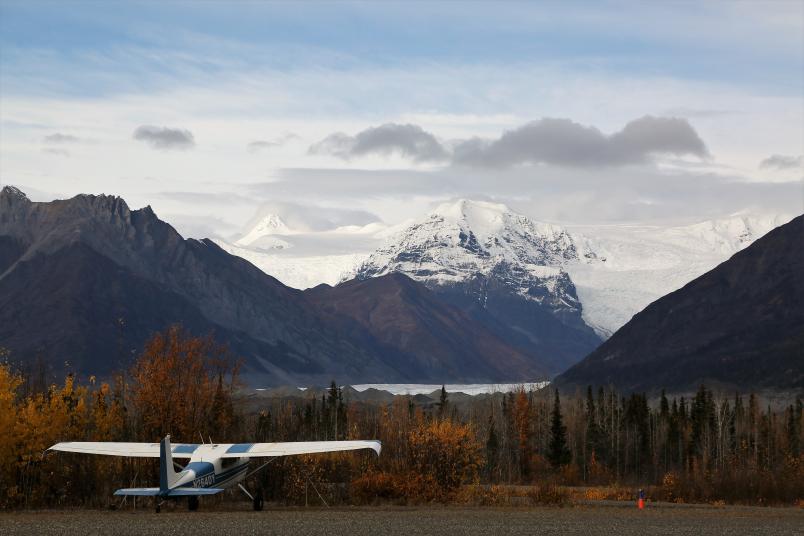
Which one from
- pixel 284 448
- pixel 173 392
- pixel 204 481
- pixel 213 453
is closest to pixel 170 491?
pixel 204 481

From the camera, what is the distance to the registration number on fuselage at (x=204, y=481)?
1982 inches

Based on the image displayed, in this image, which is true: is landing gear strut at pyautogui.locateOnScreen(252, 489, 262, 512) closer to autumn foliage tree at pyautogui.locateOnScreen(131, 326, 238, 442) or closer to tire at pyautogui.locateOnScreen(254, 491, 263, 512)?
tire at pyautogui.locateOnScreen(254, 491, 263, 512)

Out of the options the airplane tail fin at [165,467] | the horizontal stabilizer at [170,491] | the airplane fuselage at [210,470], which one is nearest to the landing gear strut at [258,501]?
the airplane fuselage at [210,470]

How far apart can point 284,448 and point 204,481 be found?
14.2 feet

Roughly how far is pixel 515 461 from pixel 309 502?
85.7 m

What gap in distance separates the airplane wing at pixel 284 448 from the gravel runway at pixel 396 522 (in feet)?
8.42

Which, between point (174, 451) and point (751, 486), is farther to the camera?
point (751, 486)

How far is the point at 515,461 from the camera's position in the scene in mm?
143000

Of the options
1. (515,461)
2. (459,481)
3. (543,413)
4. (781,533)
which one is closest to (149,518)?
(459,481)

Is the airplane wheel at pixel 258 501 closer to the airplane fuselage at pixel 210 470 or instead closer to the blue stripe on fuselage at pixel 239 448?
the airplane fuselage at pixel 210 470

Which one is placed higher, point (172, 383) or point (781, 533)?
point (172, 383)

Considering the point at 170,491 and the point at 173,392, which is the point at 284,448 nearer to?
the point at 170,491

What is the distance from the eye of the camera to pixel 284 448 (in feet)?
177

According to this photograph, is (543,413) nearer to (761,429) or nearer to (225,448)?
(761,429)
